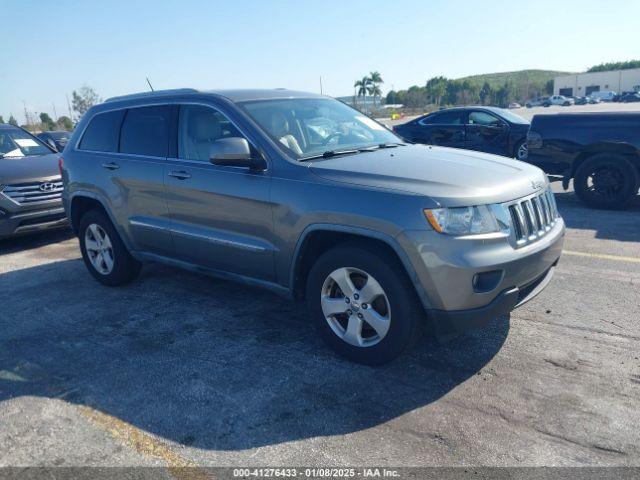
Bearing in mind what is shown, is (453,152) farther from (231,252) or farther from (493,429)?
(493,429)

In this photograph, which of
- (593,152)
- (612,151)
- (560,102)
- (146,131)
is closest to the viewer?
(146,131)

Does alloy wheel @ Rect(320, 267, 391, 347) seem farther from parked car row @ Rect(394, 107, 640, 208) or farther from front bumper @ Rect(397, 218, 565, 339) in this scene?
parked car row @ Rect(394, 107, 640, 208)

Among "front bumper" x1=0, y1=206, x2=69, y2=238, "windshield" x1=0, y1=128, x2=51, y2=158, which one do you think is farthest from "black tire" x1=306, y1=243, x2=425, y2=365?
"windshield" x1=0, y1=128, x2=51, y2=158

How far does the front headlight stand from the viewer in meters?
3.17

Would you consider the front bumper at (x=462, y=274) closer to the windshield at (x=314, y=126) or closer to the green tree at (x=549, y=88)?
the windshield at (x=314, y=126)

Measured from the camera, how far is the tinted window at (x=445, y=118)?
12378mm

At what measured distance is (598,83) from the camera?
344 ft

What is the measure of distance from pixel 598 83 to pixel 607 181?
370ft

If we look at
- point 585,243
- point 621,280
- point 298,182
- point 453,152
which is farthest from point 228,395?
point 585,243

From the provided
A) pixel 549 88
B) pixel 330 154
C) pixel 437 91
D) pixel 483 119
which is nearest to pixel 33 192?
pixel 330 154

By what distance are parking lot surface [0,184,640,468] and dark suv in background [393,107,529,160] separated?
7.24 m

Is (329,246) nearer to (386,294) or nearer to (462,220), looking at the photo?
(386,294)

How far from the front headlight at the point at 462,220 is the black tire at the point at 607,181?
5.80 m

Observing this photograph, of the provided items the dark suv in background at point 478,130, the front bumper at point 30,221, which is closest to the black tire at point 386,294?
the front bumper at point 30,221
